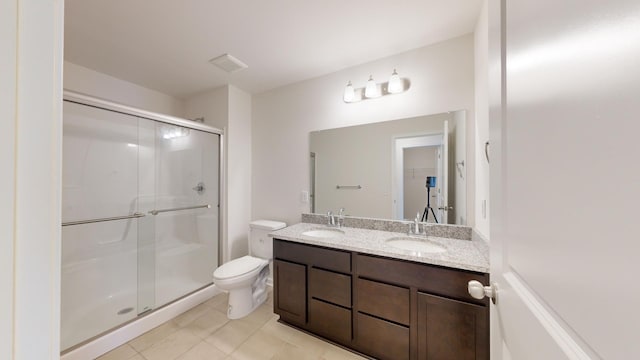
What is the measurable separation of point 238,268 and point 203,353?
25.8 inches

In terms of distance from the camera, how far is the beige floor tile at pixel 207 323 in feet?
6.07

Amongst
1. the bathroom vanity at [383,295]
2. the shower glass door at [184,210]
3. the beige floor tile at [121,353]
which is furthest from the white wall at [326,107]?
the beige floor tile at [121,353]

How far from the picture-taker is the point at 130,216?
6.69 ft

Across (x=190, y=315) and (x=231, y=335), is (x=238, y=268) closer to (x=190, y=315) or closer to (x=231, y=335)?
(x=231, y=335)

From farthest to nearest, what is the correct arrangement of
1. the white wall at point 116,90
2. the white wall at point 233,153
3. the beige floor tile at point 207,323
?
the white wall at point 233,153 → the white wall at point 116,90 → the beige floor tile at point 207,323

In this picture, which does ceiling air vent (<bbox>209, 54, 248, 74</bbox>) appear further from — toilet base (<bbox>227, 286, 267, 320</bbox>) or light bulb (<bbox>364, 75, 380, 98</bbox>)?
toilet base (<bbox>227, 286, 267, 320</bbox>)

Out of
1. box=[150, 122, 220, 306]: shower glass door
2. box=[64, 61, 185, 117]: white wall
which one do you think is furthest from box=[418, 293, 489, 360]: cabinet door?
box=[64, 61, 185, 117]: white wall

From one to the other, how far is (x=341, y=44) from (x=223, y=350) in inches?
102

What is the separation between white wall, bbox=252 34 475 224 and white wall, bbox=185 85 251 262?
0.11 meters

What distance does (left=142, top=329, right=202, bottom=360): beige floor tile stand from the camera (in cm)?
160

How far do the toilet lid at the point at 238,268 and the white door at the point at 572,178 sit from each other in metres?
1.97

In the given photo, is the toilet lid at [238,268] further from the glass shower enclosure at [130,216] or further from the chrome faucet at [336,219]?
the chrome faucet at [336,219]

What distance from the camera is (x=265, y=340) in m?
1.73

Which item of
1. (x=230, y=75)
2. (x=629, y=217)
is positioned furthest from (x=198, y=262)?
(x=629, y=217)
